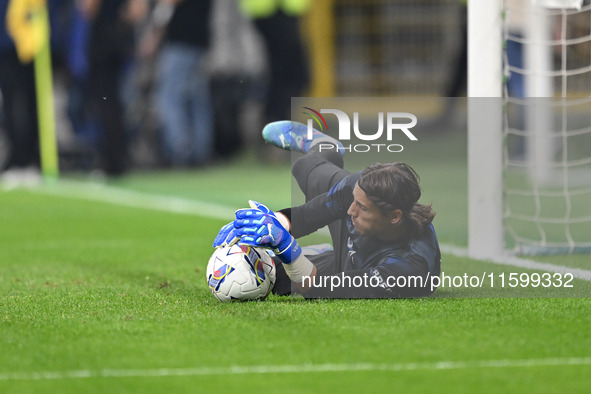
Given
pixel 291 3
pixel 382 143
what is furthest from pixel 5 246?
pixel 291 3

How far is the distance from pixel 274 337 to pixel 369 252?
2.36ft

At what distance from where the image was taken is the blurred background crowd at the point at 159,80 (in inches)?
523

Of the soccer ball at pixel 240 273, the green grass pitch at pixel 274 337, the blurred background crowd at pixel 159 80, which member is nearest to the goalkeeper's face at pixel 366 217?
the green grass pitch at pixel 274 337

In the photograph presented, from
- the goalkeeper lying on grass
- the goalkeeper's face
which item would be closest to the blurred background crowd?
the goalkeeper lying on grass

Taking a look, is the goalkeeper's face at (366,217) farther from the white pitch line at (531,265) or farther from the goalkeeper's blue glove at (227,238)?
the white pitch line at (531,265)

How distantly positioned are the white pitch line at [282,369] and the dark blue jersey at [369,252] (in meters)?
1.00

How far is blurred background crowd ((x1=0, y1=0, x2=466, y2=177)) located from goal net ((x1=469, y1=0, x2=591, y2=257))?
3025 mm

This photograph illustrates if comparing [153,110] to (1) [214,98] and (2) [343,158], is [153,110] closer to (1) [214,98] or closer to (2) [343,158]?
(1) [214,98]

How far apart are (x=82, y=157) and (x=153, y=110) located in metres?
1.24

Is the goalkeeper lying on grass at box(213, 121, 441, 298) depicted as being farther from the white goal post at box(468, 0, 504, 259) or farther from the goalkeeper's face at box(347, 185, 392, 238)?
the white goal post at box(468, 0, 504, 259)

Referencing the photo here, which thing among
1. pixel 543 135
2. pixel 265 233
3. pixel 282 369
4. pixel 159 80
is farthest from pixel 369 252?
pixel 159 80

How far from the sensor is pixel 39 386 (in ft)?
10.2

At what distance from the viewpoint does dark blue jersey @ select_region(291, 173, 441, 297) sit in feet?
14.0

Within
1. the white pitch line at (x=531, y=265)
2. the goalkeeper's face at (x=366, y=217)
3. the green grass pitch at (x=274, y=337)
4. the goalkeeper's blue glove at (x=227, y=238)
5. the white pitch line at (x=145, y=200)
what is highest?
the goalkeeper's face at (x=366, y=217)
